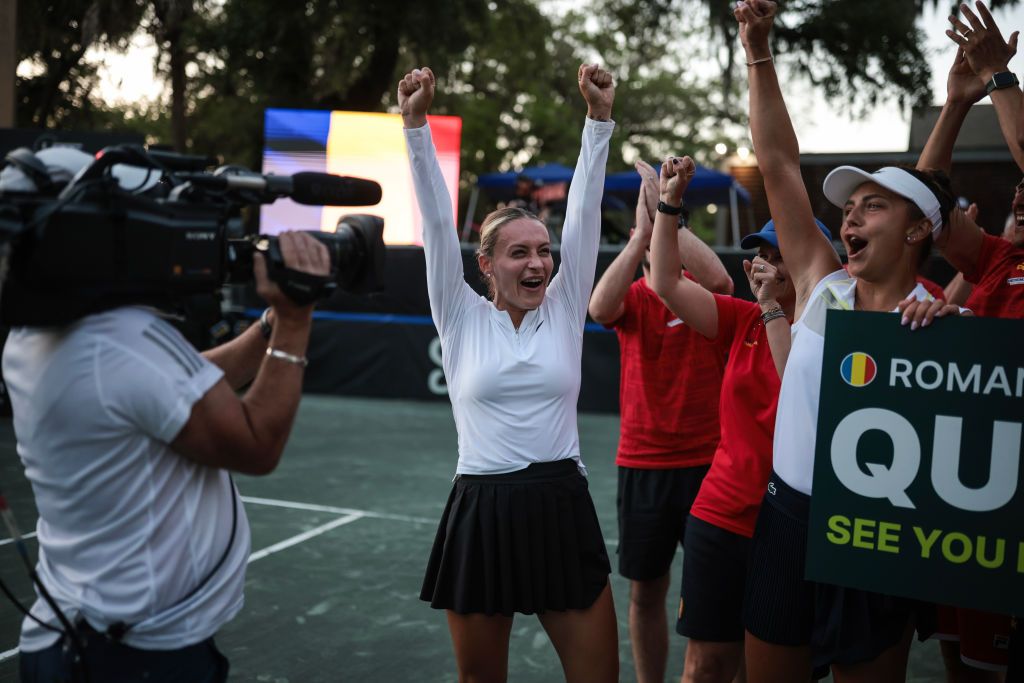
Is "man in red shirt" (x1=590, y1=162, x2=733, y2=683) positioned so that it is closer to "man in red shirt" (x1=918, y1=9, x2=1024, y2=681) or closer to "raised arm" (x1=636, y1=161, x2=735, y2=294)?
"raised arm" (x1=636, y1=161, x2=735, y2=294)

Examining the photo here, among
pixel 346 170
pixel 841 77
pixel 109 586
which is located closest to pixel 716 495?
pixel 109 586

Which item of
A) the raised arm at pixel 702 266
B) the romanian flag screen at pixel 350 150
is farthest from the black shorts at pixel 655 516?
the romanian flag screen at pixel 350 150

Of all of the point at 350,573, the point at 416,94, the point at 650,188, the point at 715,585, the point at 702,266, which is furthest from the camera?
the point at 350,573

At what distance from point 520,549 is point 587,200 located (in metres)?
1.16

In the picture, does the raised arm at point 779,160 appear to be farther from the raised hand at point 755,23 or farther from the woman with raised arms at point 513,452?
the woman with raised arms at point 513,452

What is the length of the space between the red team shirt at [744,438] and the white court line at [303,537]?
11.4 ft

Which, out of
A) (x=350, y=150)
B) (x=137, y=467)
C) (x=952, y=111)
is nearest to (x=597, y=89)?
(x=952, y=111)

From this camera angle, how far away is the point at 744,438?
3.35 m

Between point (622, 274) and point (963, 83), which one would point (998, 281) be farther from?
point (622, 274)

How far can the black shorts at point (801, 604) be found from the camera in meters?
2.61

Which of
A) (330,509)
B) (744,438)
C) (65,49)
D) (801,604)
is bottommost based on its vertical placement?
(330,509)

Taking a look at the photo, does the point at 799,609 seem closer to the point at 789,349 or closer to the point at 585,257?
the point at 789,349

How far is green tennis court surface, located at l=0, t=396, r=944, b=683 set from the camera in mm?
4418

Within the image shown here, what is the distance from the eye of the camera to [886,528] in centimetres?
251
